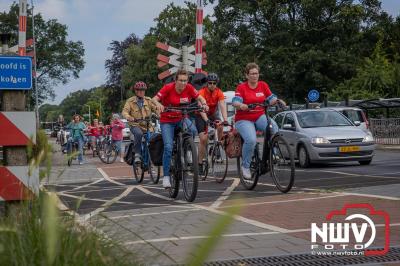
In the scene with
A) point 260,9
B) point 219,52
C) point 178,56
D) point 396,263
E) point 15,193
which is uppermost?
point 260,9

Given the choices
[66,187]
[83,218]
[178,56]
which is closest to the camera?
[83,218]

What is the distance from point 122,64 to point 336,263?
91.6 metres

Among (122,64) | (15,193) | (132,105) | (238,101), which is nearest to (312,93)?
(132,105)

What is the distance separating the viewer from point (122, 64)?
94250 mm

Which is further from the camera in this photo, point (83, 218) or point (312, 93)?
point (312, 93)

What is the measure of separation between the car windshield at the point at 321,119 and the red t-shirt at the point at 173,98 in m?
7.25

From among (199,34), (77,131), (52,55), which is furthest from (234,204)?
(52,55)

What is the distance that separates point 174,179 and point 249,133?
4.37 feet

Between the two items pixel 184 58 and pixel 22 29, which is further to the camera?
pixel 184 58

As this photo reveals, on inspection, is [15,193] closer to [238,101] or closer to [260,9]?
[238,101]

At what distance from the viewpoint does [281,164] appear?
8828 millimetres

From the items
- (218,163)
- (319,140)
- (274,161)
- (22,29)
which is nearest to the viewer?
(274,161)

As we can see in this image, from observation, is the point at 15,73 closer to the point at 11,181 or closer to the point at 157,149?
the point at 11,181

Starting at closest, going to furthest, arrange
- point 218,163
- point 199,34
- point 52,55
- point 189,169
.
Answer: point 189,169 < point 218,163 < point 199,34 < point 52,55
